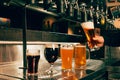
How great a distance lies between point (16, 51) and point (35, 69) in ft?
4.27

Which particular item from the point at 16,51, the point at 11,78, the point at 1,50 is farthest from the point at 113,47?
the point at 11,78

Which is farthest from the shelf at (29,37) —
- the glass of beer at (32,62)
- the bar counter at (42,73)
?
the glass of beer at (32,62)

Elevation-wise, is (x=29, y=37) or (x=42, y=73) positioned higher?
(x=29, y=37)

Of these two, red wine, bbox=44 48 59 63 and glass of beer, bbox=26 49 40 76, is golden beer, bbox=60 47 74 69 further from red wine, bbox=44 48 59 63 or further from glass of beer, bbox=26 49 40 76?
glass of beer, bbox=26 49 40 76

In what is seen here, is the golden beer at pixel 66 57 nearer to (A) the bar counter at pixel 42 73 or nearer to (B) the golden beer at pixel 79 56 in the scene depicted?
(A) the bar counter at pixel 42 73

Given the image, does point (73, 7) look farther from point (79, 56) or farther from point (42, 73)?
point (42, 73)

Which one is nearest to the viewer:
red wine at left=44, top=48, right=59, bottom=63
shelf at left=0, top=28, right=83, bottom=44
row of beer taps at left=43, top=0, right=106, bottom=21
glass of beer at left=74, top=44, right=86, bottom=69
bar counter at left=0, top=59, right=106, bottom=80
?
bar counter at left=0, top=59, right=106, bottom=80

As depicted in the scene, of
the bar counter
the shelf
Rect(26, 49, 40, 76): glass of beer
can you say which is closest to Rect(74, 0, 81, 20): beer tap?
the shelf

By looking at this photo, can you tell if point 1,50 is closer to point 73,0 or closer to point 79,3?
point 73,0

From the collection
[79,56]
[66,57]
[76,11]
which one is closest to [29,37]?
[76,11]

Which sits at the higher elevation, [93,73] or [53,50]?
[53,50]

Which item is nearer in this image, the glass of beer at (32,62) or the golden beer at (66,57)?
the glass of beer at (32,62)

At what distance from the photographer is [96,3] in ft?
15.6

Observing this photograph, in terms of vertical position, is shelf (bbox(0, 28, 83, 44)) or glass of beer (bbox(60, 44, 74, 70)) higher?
shelf (bbox(0, 28, 83, 44))
